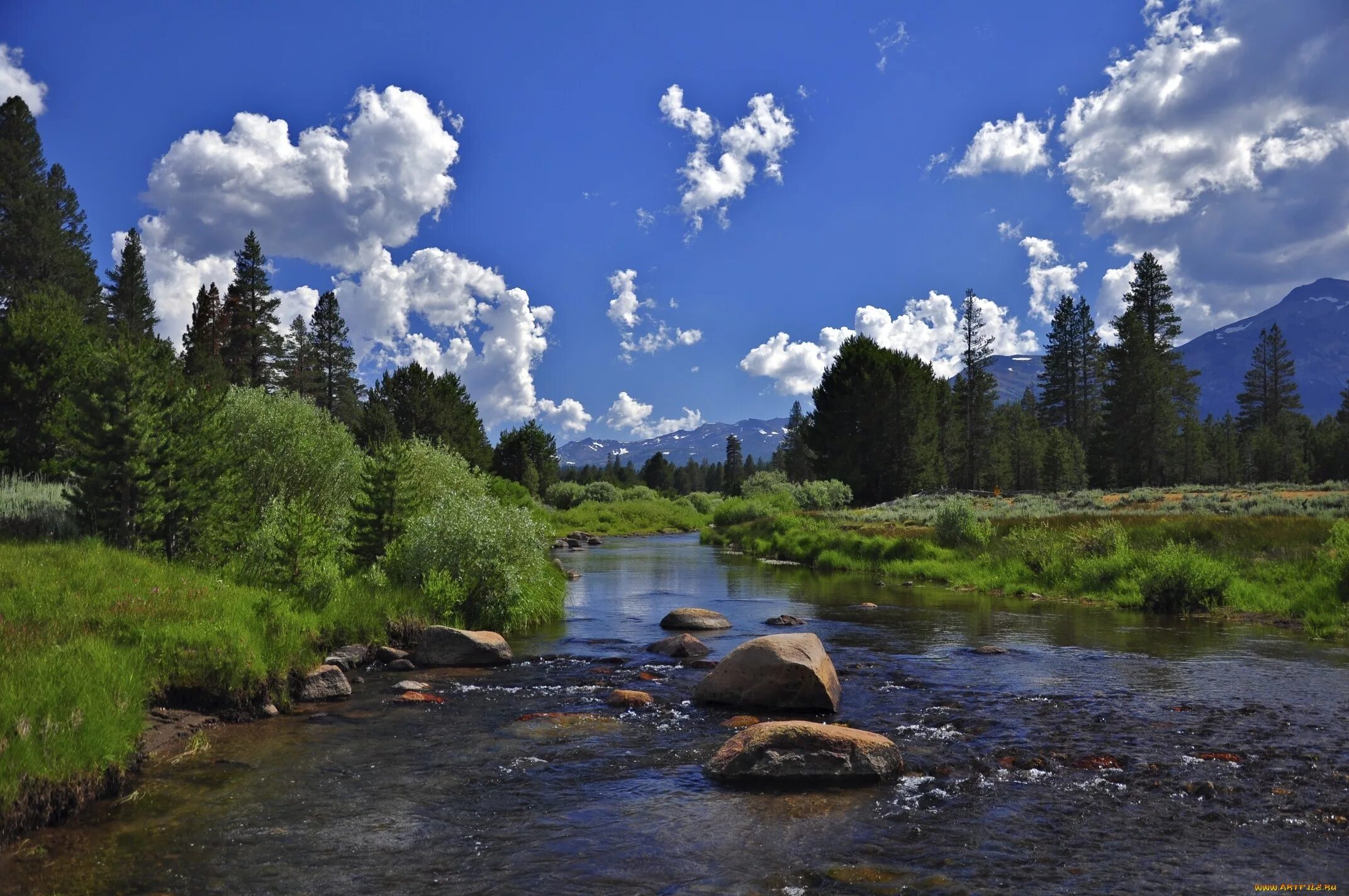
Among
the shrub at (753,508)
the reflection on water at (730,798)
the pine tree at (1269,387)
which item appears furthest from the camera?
the pine tree at (1269,387)

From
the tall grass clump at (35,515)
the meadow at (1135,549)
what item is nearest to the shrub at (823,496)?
the meadow at (1135,549)

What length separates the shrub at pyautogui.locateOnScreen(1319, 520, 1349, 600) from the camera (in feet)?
75.3

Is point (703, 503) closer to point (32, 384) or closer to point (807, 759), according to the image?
point (32, 384)

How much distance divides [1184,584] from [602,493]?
88277mm

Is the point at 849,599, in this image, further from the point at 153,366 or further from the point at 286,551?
the point at 153,366

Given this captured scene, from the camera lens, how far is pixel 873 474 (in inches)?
3024

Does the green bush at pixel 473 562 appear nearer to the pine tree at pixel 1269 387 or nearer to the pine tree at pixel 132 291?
the pine tree at pixel 132 291

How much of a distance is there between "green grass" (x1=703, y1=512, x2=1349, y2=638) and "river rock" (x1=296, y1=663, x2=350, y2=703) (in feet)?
81.0

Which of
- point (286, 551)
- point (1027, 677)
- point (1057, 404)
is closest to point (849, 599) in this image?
point (1027, 677)

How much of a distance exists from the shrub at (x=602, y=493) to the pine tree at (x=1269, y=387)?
9290cm

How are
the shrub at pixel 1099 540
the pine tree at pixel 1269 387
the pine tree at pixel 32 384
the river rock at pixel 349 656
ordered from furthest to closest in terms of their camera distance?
the pine tree at pixel 1269 387 → the shrub at pixel 1099 540 → the pine tree at pixel 32 384 → the river rock at pixel 349 656

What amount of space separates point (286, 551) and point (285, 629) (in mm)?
4486

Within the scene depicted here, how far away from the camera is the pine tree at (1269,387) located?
113 metres

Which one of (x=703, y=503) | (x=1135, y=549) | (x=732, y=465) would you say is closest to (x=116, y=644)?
(x=1135, y=549)
